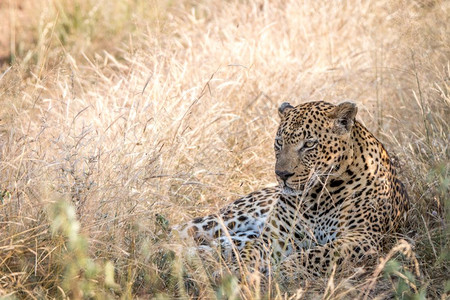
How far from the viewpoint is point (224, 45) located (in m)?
8.70

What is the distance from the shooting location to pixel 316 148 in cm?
521

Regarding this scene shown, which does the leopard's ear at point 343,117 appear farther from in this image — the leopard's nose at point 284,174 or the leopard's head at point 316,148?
the leopard's nose at point 284,174

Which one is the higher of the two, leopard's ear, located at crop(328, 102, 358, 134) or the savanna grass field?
leopard's ear, located at crop(328, 102, 358, 134)

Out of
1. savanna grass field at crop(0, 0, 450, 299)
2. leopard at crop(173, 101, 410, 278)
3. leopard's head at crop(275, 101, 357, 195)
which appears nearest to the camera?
savanna grass field at crop(0, 0, 450, 299)

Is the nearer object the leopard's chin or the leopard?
the leopard

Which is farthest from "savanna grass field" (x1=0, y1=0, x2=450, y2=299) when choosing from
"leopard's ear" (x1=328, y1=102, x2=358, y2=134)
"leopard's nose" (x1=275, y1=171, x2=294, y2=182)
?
"leopard's ear" (x1=328, y1=102, x2=358, y2=134)

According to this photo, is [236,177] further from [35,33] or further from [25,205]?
[35,33]

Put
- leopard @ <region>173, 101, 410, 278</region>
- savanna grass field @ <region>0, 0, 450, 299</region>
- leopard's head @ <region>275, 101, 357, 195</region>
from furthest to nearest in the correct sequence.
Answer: leopard's head @ <region>275, 101, 357, 195</region> → leopard @ <region>173, 101, 410, 278</region> → savanna grass field @ <region>0, 0, 450, 299</region>

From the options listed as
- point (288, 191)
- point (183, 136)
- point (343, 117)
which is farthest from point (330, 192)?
point (183, 136)

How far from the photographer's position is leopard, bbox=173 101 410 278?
5.08m

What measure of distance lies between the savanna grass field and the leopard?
0.62 feet

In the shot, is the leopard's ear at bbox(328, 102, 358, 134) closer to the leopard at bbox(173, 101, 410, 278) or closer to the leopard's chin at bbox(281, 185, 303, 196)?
the leopard at bbox(173, 101, 410, 278)

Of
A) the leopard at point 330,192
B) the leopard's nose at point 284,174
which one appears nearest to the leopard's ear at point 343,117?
the leopard at point 330,192

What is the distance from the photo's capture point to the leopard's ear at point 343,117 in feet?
17.0
